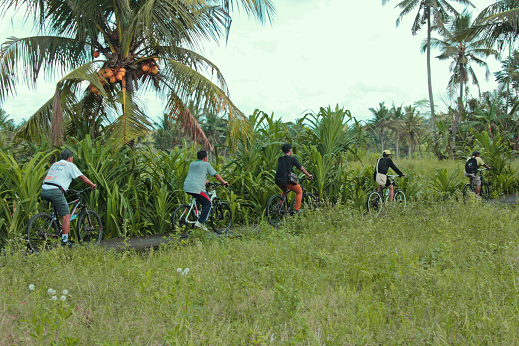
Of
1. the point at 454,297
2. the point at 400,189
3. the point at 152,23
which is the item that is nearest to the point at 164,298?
the point at 454,297

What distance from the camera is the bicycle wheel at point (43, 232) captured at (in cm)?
601

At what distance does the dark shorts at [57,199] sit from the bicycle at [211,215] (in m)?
1.88

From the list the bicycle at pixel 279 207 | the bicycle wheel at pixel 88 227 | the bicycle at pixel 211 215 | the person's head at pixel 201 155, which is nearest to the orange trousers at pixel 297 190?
the bicycle at pixel 279 207

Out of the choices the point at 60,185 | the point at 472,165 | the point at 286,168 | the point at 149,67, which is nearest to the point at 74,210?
the point at 60,185

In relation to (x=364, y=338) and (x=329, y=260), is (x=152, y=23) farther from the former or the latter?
(x=364, y=338)

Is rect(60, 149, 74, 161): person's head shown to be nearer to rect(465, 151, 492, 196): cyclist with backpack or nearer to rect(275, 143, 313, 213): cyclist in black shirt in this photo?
rect(275, 143, 313, 213): cyclist in black shirt

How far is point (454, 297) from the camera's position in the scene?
3.63 meters

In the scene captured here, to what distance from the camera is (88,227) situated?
669cm

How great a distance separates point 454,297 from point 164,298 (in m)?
2.76

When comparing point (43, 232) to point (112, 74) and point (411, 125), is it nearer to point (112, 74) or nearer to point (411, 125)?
point (112, 74)

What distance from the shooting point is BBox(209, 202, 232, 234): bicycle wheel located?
786 cm

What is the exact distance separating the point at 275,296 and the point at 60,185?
4252 millimetres

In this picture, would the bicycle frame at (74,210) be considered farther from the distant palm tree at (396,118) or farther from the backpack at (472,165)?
the distant palm tree at (396,118)

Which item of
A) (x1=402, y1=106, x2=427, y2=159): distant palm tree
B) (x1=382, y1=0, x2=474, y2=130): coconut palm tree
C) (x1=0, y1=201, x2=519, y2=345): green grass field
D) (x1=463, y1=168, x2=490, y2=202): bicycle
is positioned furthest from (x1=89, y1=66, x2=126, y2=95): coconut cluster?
(x1=402, y1=106, x2=427, y2=159): distant palm tree
